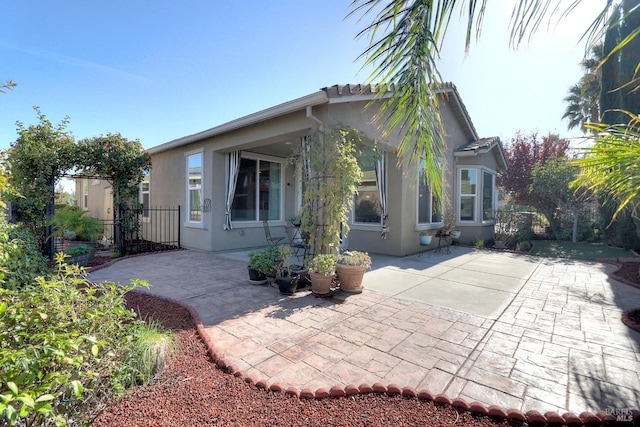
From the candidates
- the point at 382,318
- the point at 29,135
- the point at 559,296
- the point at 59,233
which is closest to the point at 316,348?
the point at 382,318

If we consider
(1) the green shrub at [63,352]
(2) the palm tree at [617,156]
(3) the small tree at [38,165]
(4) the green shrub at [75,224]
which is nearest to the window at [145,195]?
(4) the green shrub at [75,224]

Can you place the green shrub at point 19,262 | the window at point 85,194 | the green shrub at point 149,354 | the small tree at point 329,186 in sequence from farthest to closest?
Answer: the window at point 85,194 → the small tree at point 329,186 → the green shrub at point 19,262 → the green shrub at point 149,354

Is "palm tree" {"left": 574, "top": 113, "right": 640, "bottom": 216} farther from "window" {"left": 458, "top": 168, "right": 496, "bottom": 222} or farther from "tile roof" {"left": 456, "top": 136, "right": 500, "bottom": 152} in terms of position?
"window" {"left": 458, "top": 168, "right": 496, "bottom": 222}

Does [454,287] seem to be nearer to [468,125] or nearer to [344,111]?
[344,111]

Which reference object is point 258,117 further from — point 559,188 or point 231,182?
point 559,188

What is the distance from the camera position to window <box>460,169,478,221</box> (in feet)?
35.3

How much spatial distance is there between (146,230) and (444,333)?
11323 mm

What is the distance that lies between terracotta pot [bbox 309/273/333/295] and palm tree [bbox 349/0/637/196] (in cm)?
254

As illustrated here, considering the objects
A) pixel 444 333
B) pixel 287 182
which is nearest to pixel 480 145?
pixel 287 182

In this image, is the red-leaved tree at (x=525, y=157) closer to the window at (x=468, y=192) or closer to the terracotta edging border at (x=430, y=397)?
the window at (x=468, y=192)

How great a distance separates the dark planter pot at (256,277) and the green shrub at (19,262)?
9.50ft

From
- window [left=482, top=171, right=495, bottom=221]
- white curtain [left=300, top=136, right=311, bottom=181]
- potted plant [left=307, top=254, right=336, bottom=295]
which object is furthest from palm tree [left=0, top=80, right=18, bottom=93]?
window [left=482, top=171, right=495, bottom=221]

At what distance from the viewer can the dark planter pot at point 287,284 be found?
4824 mm

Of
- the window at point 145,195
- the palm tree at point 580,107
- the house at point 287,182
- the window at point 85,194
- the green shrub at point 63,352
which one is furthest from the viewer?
the window at point 85,194
